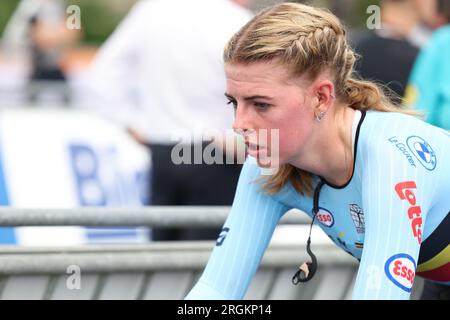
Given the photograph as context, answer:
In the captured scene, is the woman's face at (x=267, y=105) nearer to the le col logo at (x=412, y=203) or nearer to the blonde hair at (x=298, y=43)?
the blonde hair at (x=298, y=43)

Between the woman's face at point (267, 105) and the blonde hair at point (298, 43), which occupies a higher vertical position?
the blonde hair at point (298, 43)

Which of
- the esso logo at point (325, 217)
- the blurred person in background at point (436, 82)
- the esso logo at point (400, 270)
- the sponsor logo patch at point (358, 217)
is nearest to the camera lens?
the esso logo at point (400, 270)

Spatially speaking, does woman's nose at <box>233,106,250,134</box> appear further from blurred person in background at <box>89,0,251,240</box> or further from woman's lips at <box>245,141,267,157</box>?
blurred person in background at <box>89,0,251,240</box>

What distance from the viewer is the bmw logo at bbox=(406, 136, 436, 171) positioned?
2.88m

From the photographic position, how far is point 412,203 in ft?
9.17

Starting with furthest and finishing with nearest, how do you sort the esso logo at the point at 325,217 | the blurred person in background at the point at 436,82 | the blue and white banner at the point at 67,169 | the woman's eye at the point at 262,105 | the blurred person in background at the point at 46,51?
1. the blurred person in background at the point at 46,51
2. the blue and white banner at the point at 67,169
3. the blurred person in background at the point at 436,82
4. the esso logo at the point at 325,217
5. the woman's eye at the point at 262,105

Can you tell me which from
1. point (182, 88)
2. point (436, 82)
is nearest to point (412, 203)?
point (436, 82)

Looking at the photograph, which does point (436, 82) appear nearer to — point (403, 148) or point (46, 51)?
point (403, 148)

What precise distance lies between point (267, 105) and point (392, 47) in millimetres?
3347

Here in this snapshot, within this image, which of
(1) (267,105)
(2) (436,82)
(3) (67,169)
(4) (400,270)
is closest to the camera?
(4) (400,270)

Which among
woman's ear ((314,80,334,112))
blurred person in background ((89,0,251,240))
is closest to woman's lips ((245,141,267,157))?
woman's ear ((314,80,334,112))

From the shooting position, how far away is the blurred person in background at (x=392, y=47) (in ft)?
19.6

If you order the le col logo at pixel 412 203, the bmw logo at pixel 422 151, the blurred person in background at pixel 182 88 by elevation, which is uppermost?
the bmw logo at pixel 422 151

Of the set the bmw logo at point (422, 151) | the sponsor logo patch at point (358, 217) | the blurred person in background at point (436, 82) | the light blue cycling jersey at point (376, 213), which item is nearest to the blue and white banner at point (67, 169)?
the blurred person in background at point (436, 82)
